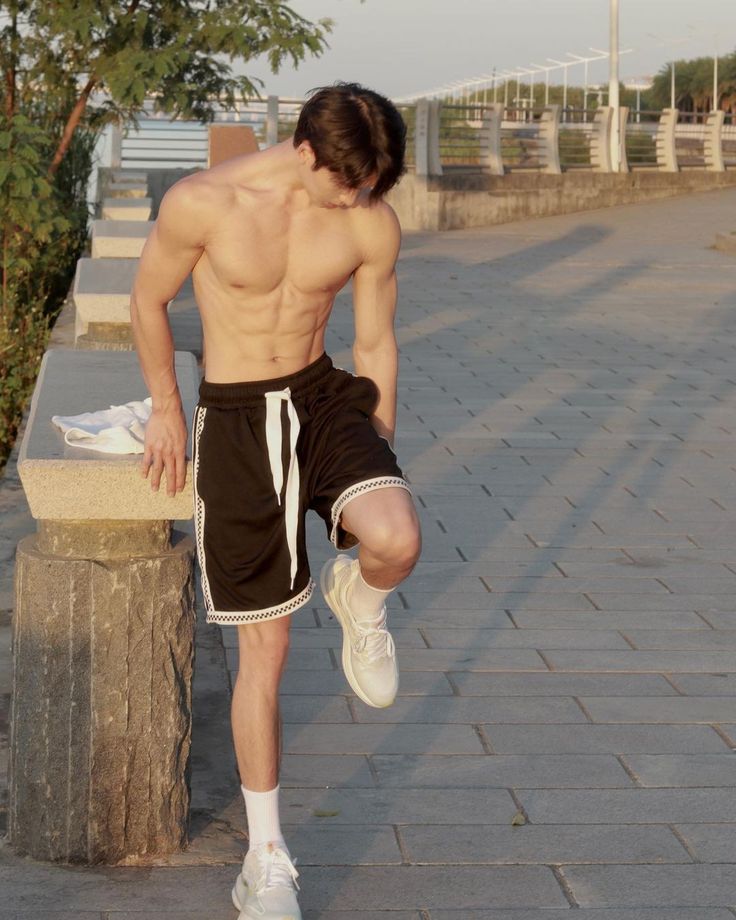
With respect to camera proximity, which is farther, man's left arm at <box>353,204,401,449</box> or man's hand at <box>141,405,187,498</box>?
man's left arm at <box>353,204,401,449</box>

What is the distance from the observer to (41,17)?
14930 millimetres

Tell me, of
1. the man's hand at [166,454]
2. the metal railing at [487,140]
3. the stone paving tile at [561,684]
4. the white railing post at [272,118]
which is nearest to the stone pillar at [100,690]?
the man's hand at [166,454]

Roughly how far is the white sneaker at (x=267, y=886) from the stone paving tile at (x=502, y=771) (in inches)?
34.7

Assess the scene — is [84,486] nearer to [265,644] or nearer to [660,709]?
[265,644]

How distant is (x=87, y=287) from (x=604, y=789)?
5122 millimetres

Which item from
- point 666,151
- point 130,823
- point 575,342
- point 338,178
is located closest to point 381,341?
point 338,178

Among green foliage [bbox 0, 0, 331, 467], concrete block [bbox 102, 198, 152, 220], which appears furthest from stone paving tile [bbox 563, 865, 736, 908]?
concrete block [bbox 102, 198, 152, 220]

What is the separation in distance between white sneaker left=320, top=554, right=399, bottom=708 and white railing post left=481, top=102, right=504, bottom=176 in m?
26.0

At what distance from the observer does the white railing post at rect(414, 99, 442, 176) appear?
28016 millimetres

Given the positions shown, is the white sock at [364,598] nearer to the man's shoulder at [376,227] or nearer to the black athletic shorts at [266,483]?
the black athletic shorts at [266,483]

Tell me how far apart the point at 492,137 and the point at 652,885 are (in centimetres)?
2646

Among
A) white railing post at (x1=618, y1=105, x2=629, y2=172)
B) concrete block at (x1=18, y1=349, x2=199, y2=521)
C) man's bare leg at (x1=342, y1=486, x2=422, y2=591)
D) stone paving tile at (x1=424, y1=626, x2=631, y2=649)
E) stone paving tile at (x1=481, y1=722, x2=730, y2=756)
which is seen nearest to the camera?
man's bare leg at (x1=342, y1=486, x2=422, y2=591)

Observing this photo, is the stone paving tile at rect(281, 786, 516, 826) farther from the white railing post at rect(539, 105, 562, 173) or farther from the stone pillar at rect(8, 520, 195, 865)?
the white railing post at rect(539, 105, 562, 173)

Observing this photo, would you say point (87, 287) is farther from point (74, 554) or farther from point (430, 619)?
point (74, 554)
